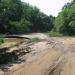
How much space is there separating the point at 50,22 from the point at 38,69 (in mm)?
113862

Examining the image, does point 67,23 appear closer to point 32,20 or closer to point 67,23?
point 67,23

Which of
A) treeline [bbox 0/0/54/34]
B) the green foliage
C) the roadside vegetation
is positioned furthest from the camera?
treeline [bbox 0/0/54/34]

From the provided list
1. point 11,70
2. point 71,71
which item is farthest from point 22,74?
point 71,71

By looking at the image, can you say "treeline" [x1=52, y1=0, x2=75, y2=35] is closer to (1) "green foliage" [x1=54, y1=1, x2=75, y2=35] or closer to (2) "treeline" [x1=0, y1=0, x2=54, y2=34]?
(1) "green foliage" [x1=54, y1=1, x2=75, y2=35]

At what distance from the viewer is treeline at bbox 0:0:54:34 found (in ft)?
286

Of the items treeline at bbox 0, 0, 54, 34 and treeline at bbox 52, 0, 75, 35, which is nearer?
treeline at bbox 52, 0, 75, 35

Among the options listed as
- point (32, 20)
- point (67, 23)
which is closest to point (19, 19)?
point (32, 20)

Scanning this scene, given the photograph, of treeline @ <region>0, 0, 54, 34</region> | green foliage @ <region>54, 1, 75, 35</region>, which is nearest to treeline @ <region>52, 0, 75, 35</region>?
green foliage @ <region>54, 1, 75, 35</region>

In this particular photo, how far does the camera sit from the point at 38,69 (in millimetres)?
16500

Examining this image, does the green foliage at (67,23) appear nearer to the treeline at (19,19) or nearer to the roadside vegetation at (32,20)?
the roadside vegetation at (32,20)

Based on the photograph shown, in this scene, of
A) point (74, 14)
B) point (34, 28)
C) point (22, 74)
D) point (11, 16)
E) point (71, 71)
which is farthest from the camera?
point (34, 28)

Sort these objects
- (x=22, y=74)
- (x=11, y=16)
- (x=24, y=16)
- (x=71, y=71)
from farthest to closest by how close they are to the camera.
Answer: (x=24, y=16) → (x=11, y=16) → (x=71, y=71) → (x=22, y=74)

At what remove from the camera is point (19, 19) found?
354 ft

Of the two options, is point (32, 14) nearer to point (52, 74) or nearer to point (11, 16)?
point (11, 16)
